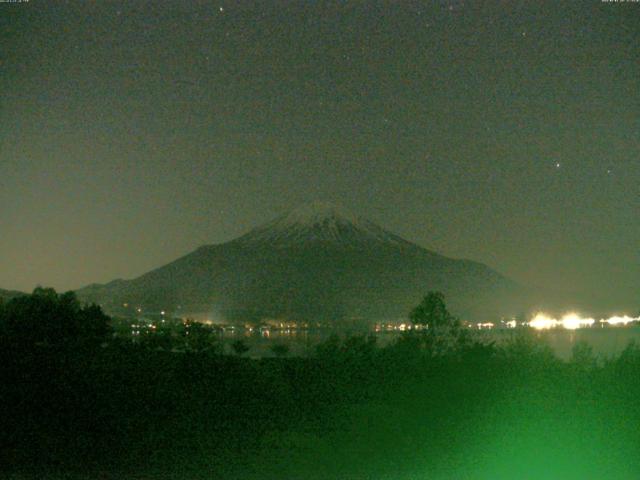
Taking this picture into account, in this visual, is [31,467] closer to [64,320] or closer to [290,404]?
[290,404]

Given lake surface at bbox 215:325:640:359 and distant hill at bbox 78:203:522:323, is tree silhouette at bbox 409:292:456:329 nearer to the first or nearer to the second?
lake surface at bbox 215:325:640:359

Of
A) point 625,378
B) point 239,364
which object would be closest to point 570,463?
point 625,378

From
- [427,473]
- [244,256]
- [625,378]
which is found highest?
[244,256]

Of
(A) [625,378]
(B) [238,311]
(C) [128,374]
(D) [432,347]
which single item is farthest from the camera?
(B) [238,311]

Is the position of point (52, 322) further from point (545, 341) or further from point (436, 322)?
point (545, 341)

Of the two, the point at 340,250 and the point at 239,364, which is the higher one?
the point at 340,250
